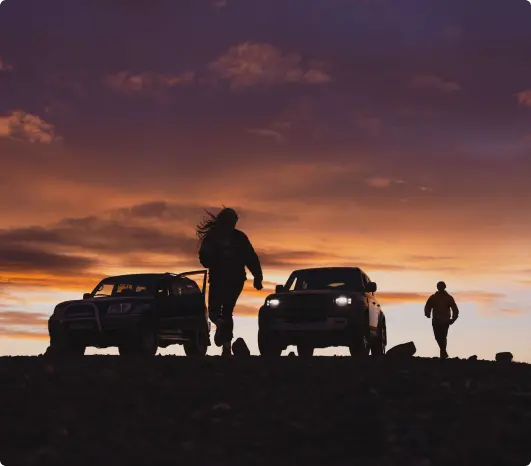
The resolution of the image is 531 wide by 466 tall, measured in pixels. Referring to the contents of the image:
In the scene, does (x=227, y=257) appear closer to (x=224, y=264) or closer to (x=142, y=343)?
(x=224, y=264)

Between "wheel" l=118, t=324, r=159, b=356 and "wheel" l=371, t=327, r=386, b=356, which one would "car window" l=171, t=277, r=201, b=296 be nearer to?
"wheel" l=118, t=324, r=159, b=356

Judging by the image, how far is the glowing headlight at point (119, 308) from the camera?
18.8 metres

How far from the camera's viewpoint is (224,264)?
49.3ft

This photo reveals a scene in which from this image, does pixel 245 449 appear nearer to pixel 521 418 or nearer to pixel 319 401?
pixel 319 401

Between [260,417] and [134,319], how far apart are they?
36.7 feet

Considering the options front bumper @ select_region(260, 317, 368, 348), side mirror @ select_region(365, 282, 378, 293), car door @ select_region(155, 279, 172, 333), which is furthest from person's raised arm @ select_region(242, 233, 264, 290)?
car door @ select_region(155, 279, 172, 333)

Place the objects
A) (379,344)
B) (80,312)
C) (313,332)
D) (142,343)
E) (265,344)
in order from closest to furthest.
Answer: (313,332) < (265,344) < (142,343) < (80,312) < (379,344)

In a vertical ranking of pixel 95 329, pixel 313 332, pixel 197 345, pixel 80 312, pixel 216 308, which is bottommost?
pixel 197 345

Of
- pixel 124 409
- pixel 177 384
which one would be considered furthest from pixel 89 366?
pixel 124 409

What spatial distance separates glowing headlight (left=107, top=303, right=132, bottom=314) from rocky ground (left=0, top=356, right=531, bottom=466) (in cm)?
781

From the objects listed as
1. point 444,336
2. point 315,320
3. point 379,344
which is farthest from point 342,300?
point 444,336

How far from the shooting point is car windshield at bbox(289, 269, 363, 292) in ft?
63.8

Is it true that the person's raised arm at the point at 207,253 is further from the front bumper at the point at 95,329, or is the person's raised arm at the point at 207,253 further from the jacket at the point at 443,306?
the jacket at the point at 443,306

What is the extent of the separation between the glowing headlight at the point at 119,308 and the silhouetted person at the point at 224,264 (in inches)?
165
